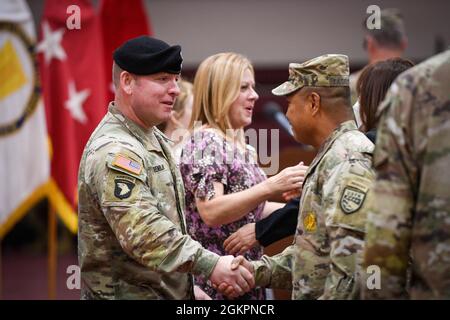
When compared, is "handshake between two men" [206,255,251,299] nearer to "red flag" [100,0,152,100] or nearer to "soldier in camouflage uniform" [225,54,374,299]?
"soldier in camouflage uniform" [225,54,374,299]

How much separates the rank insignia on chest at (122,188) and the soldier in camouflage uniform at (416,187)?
0.88 metres

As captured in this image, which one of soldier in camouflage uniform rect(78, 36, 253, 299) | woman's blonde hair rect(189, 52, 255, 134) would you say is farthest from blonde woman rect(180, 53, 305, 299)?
soldier in camouflage uniform rect(78, 36, 253, 299)

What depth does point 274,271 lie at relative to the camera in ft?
8.71

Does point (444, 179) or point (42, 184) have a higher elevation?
point (444, 179)

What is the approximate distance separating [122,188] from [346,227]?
2.40 ft

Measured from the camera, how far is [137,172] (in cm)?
242

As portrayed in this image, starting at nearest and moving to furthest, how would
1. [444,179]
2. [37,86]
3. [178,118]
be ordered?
[444,179]
[178,118]
[37,86]

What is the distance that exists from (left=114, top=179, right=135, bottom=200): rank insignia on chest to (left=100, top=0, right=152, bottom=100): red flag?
3.32 m

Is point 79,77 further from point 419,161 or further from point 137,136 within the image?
point 419,161

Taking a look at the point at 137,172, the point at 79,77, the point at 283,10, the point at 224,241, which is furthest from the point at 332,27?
the point at 137,172

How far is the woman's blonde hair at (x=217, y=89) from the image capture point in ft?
10.1

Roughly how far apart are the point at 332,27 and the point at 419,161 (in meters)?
6.66
